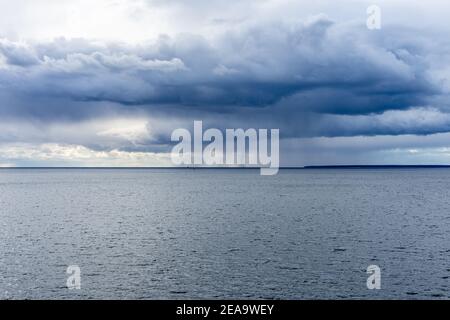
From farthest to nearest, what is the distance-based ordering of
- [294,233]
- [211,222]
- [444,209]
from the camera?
1. [444,209]
2. [211,222]
3. [294,233]

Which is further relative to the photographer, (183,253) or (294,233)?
(294,233)

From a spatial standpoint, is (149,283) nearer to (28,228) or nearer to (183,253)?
(183,253)

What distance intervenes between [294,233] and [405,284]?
113ft

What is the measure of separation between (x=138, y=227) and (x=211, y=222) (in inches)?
616

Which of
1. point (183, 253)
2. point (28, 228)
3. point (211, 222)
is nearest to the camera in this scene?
point (183, 253)
